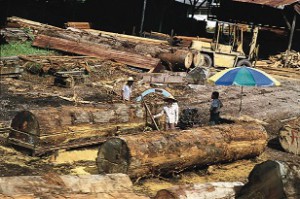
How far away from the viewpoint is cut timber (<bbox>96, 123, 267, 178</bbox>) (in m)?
9.21

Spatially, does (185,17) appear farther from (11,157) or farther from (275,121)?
(11,157)

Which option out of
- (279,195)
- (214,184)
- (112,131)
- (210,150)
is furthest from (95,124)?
(279,195)

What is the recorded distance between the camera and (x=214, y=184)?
837 centimetres

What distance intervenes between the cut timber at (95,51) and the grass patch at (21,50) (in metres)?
0.31

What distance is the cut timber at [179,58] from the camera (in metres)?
23.0

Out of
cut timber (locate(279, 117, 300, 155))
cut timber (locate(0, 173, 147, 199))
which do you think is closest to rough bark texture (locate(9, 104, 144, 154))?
cut timber (locate(0, 173, 147, 199))

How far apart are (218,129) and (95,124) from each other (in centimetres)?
298

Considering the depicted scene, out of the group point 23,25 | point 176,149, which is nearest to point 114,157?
point 176,149

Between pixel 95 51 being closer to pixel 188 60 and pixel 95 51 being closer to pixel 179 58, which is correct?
pixel 179 58

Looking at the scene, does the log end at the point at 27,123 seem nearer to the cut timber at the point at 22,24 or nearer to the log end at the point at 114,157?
the log end at the point at 114,157

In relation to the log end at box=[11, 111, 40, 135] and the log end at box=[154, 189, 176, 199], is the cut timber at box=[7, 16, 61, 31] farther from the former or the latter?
the log end at box=[154, 189, 176, 199]

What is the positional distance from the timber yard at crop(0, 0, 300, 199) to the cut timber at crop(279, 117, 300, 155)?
27 mm

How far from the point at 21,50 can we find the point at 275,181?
17.2m

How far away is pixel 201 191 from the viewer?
26.3 feet
